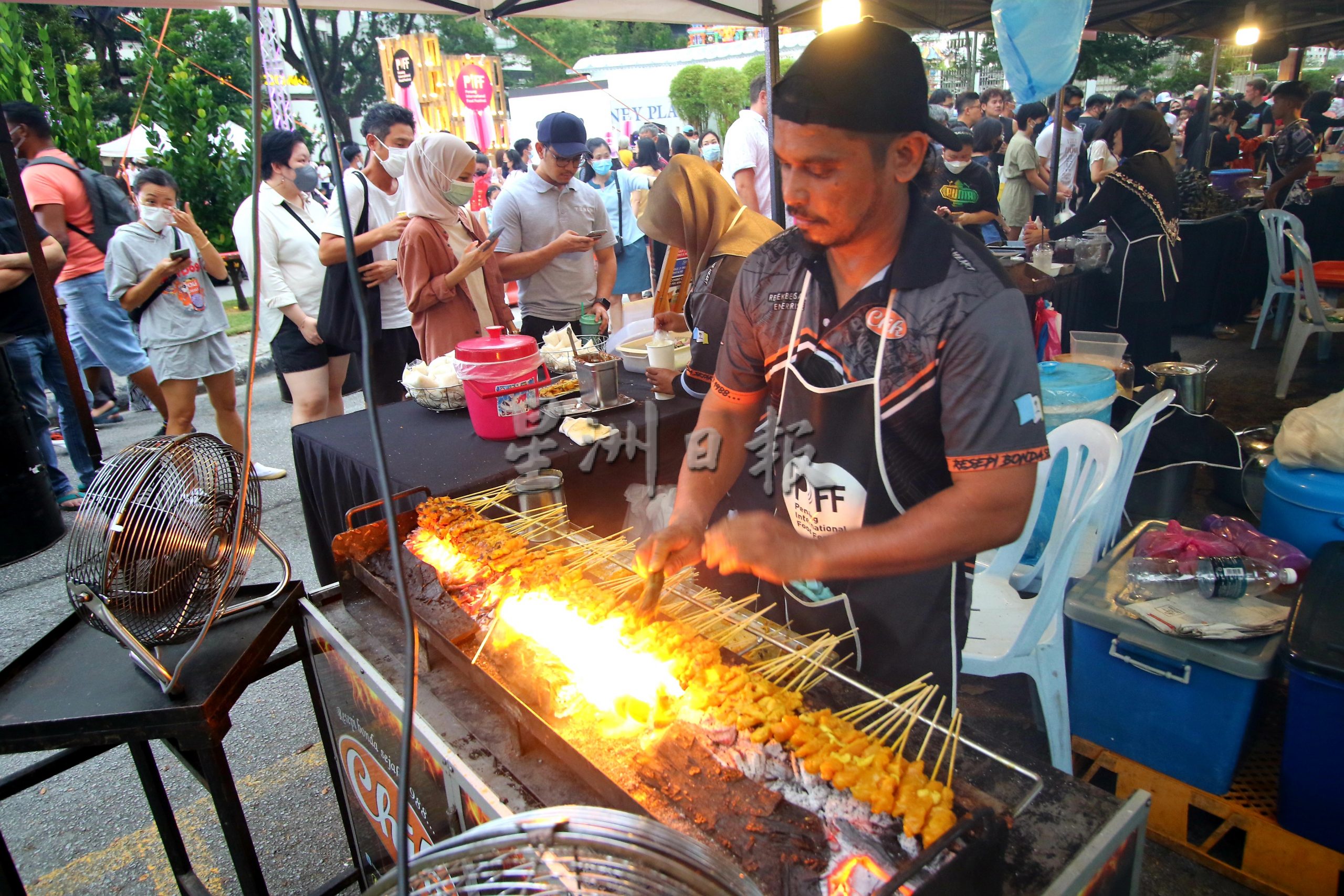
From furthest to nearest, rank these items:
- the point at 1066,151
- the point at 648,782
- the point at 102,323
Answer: the point at 1066,151 → the point at 102,323 → the point at 648,782

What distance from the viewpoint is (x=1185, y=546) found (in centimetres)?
256

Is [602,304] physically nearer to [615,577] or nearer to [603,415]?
[603,415]

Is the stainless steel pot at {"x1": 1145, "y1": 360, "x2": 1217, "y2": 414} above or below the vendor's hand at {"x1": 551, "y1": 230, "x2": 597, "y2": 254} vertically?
below

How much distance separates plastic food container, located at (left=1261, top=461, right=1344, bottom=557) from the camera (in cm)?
265

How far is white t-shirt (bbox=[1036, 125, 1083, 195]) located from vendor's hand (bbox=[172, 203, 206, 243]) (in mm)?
8846

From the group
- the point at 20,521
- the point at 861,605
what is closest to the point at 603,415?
the point at 861,605

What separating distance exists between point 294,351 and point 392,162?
1317 mm

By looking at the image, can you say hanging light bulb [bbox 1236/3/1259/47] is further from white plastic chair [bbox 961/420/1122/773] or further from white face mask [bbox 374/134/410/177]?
white face mask [bbox 374/134/410/177]

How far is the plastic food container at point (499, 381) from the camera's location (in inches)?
110

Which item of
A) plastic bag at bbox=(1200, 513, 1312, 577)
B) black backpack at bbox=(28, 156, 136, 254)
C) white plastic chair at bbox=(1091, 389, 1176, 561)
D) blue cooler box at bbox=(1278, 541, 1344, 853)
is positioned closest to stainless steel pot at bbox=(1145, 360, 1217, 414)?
white plastic chair at bbox=(1091, 389, 1176, 561)

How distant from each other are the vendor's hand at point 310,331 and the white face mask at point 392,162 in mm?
1051

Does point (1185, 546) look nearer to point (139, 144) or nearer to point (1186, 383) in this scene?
point (1186, 383)

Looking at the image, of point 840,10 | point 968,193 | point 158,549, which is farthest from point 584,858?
point 968,193

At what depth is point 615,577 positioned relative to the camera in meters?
1.84
